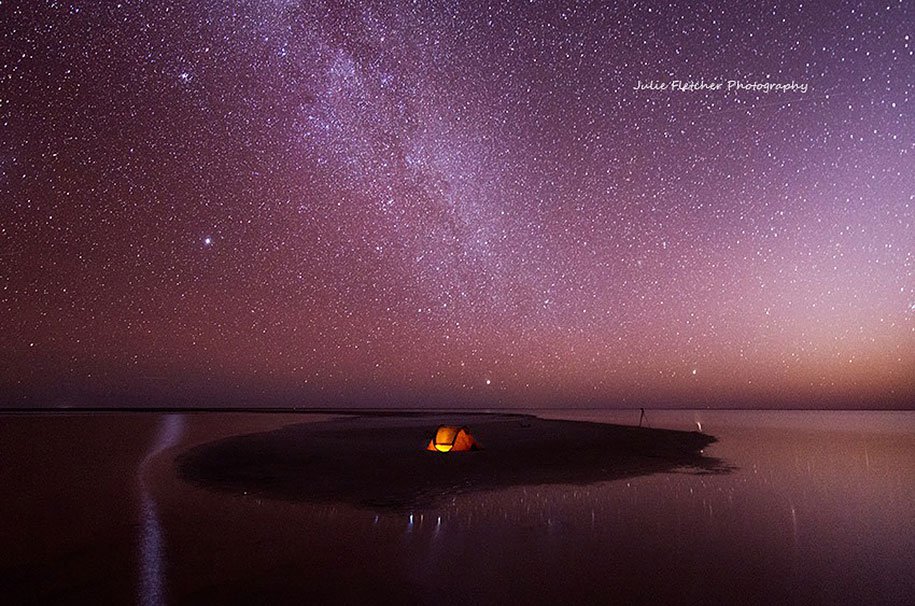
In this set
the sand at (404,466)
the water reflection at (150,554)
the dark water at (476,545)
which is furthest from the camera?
the sand at (404,466)

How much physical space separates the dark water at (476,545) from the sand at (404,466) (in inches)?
41.7

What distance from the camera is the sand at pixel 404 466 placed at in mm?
14906

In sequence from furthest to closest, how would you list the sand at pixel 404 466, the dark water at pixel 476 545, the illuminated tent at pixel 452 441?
the illuminated tent at pixel 452 441, the sand at pixel 404 466, the dark water at pixel 476 545

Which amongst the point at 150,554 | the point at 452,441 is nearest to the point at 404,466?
the point at 452,441

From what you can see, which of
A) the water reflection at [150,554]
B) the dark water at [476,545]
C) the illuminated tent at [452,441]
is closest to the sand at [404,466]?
the illuminated tent at [452,441]

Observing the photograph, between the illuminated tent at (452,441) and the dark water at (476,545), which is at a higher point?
the illuminated tent at (452,441)

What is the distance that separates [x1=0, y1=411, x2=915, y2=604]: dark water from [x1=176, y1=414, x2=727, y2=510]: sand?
1.06 meters

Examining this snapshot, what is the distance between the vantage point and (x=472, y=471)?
18484mm

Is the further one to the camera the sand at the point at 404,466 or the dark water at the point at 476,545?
the sand at the point at 404,466

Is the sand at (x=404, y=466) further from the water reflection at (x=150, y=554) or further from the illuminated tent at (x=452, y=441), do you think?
the water reflection at (x=150, y=554)

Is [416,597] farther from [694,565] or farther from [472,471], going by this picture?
[472,471]

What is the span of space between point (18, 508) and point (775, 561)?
16.0 metres

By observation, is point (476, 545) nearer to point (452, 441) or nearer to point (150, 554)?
point (150, 554)

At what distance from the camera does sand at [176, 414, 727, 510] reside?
14906mm
